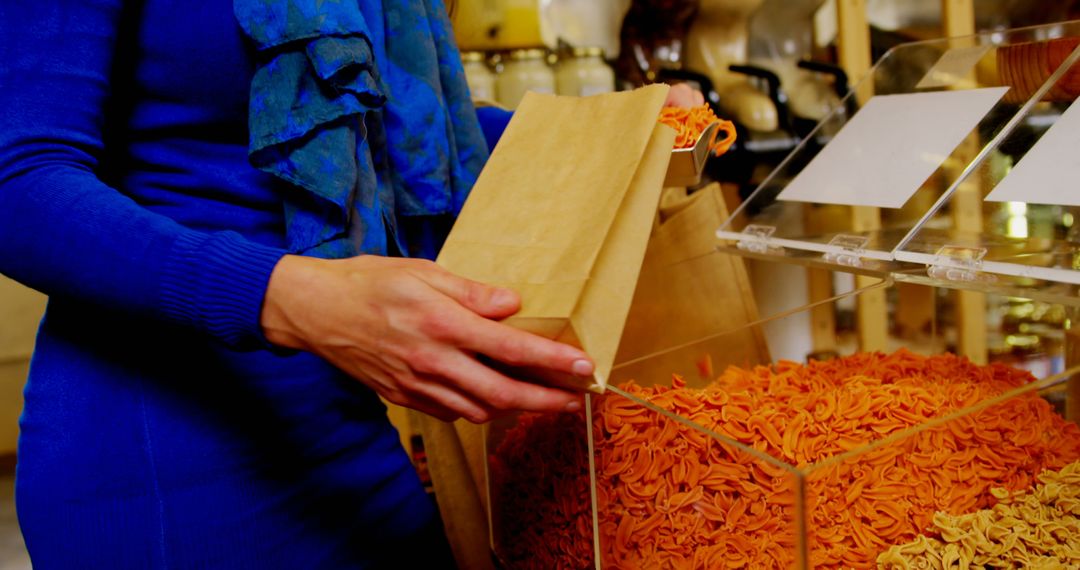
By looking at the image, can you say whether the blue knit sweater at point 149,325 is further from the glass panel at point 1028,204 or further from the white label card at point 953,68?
the white label card at point 953,68

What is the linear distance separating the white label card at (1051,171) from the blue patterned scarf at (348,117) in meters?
0.52

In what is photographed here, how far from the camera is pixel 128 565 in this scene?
72 centimetres

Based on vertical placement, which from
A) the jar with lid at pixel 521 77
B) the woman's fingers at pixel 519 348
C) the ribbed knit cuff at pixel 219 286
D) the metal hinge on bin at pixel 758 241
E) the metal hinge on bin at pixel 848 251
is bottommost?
the metal hinge on bin at pixel 758 241

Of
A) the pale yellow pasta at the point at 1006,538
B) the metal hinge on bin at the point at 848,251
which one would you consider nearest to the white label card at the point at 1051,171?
the metal hinge on bin at the point at 848,251

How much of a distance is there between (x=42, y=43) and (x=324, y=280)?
0.88 ft

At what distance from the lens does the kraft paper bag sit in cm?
56

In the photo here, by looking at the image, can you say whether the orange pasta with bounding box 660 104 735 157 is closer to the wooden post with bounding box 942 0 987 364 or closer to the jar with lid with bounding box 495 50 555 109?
the wooden post with bounding box 942 0 987 364

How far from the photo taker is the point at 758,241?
3.46 feet

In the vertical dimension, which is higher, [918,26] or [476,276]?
[476,276]

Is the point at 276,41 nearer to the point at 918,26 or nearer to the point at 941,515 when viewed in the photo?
the point at 941,515

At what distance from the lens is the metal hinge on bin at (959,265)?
2.64ft

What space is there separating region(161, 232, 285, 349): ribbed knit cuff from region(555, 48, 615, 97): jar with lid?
52.5 inches

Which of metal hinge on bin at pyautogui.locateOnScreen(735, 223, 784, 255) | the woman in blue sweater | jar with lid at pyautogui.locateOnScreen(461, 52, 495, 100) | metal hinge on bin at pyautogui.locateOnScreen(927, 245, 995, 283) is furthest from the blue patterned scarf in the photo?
jar with lid at pyautogui.locateOnScreen(461, 52, 495, 100)

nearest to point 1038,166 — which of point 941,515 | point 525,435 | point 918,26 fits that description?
point 941,515
